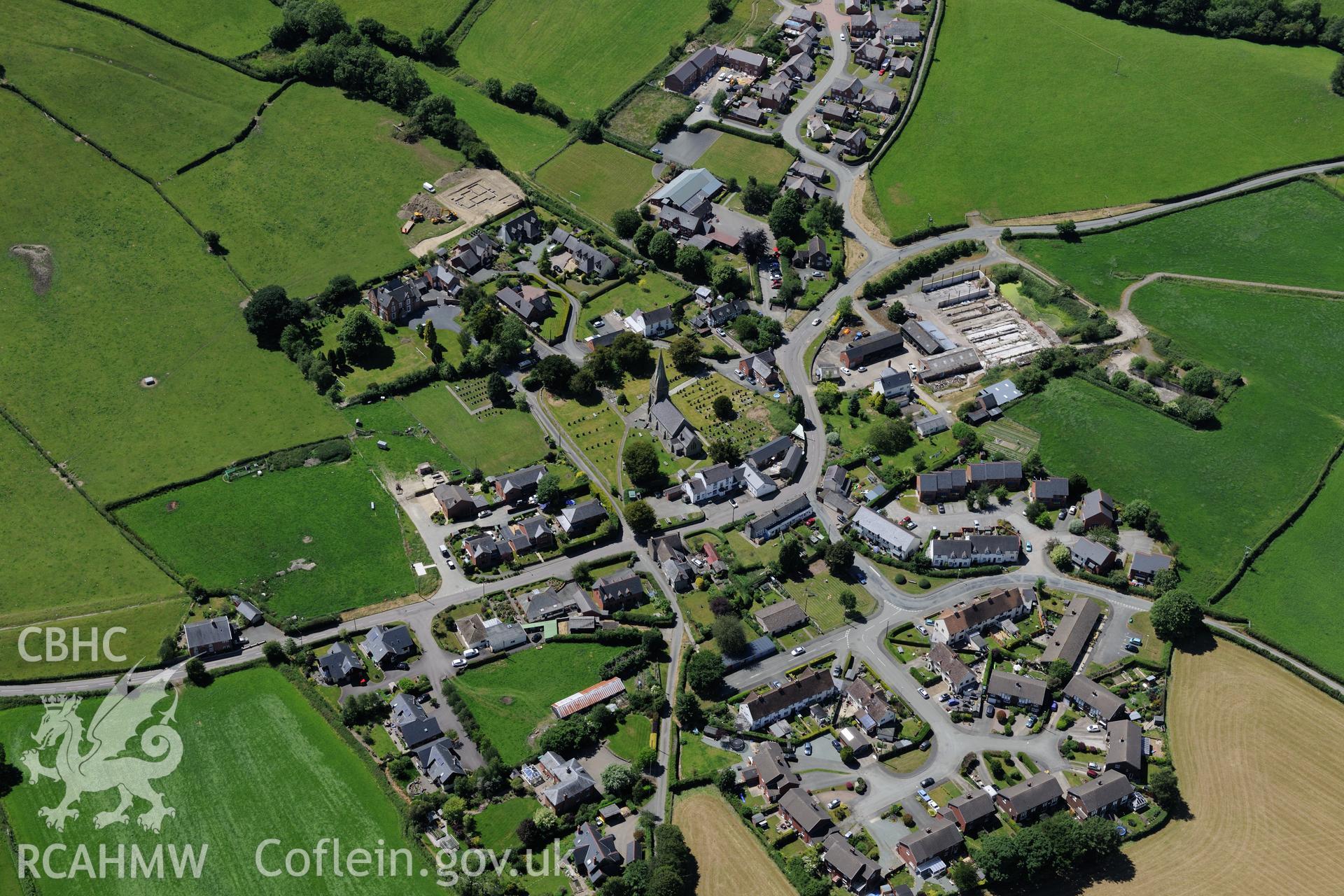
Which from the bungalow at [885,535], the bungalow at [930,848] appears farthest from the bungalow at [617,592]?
the bungalow at [930,848]

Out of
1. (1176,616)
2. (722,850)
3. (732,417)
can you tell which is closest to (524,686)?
(722,850)

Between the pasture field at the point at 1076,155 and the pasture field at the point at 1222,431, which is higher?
the pasture field at the point at 1076,155

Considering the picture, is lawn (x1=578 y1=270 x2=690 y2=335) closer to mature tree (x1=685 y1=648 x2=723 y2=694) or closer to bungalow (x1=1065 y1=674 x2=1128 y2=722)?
mature tree (x1=685 y1=648 x2=723 y2=694)

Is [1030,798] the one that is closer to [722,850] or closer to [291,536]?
[722,850]

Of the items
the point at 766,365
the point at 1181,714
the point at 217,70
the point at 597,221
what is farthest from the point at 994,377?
the point at 217,70

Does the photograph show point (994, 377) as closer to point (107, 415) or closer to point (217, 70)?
point (107, 415)

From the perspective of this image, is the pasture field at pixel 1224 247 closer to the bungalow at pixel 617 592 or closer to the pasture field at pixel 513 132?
the pasture field at pixel 513 132
